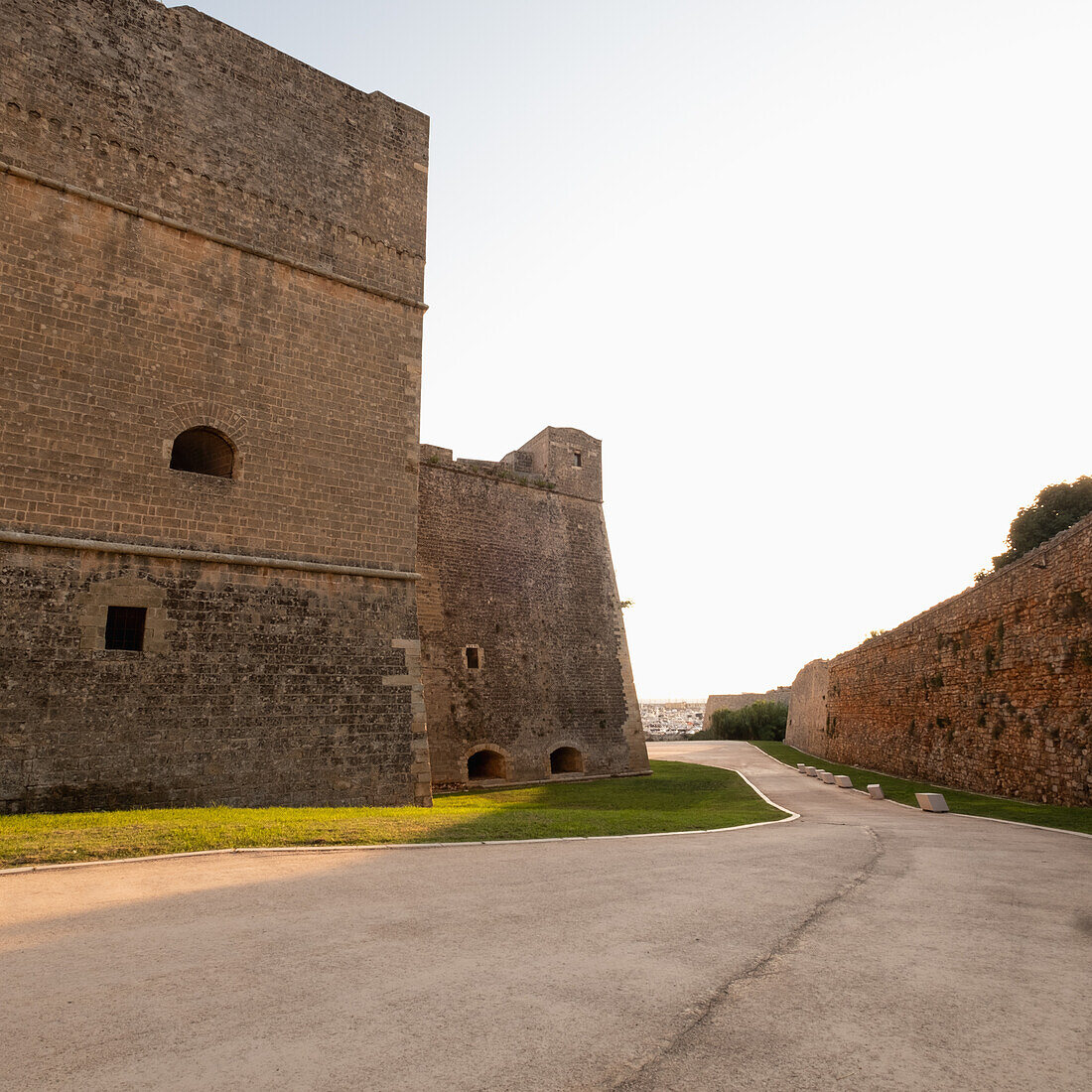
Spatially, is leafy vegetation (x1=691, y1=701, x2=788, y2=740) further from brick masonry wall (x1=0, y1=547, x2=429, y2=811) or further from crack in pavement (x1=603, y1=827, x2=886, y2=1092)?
crack in pavement (x1=603, y1=827, x2=886, y2=1092)

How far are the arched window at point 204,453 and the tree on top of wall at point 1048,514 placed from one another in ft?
95.6

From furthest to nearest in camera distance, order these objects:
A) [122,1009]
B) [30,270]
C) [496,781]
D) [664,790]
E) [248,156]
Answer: [496,781] < [664,790] < [248,156] < [30,270] < [122,1009]

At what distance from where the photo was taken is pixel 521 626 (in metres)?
19.5

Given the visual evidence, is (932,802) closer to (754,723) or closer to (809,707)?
(809,707)

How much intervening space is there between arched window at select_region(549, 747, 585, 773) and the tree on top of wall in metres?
20.6

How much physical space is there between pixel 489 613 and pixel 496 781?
413 centimetres

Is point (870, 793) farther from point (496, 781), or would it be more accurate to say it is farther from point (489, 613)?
point (489, 613)

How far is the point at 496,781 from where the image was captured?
699 inches

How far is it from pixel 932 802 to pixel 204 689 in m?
11.1

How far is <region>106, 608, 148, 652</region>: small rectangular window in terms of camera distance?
9898 millimetres

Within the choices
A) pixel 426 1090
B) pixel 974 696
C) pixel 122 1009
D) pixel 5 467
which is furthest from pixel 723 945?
pixel 974 696

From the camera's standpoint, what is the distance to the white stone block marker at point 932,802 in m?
11.4

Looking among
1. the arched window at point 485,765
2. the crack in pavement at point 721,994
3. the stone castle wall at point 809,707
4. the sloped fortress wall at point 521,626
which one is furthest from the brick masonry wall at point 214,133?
the stone castle wall at point 809,707

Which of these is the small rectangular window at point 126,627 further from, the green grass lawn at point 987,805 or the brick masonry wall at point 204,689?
the green grass lawn at point 987,805
